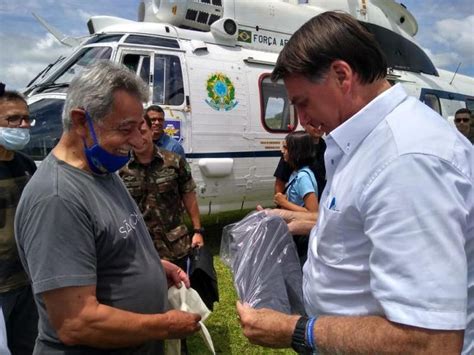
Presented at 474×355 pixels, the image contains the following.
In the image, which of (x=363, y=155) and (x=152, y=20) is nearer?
(x=363, y=155)

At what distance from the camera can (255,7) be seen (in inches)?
278

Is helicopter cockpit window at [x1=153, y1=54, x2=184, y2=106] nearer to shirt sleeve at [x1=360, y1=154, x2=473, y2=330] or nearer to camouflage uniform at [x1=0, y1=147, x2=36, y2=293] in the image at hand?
camouflage uniform at [x1=0, y1=147, x2=36, y2=293]

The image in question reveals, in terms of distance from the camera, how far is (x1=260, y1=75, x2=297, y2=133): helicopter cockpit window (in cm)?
675

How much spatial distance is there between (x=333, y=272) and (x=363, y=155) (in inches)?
12.5

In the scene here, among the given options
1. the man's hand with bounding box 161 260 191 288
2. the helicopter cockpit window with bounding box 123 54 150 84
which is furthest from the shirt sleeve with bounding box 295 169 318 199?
the helicopter cockpit window with bounding box 123 54 150 84

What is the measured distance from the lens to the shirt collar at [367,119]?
108 cm

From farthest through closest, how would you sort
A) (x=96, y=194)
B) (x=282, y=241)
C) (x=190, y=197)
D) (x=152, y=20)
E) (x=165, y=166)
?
(x=152, y=20), (x=190, y=197), (x=165, y=166), (x=282, y=241), (x=96, y=194)

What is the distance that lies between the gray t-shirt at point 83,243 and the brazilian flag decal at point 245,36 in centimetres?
562

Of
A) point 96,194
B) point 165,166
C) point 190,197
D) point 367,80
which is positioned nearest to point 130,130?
point 96,194

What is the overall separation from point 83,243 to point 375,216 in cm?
95

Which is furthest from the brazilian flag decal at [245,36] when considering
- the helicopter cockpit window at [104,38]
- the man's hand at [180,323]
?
the man's hand at [180,323]

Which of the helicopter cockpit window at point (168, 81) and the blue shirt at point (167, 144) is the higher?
the helicopter cockpit window at point (168, 81)

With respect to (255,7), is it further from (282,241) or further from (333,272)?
(333,272)

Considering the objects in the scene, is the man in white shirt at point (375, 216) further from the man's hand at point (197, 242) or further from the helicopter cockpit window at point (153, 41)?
the helicopter cockpit window at point (153, 41)
